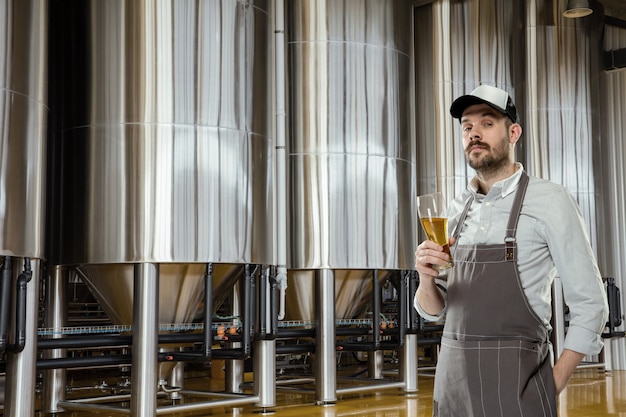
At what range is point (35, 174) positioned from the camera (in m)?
5.88

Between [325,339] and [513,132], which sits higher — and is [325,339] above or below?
below

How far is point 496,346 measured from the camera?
2.27 meters

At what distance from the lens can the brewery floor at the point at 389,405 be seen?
23.8ft

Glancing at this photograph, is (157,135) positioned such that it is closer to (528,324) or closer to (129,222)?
(129,222)

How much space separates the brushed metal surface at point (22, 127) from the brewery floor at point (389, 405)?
2007 mm

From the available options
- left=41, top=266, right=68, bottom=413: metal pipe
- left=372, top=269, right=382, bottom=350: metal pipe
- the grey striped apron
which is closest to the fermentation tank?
left=41, top=266, right=68, bottom=413: metal pipe

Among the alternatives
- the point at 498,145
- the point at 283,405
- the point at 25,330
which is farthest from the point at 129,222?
the point at 498,145

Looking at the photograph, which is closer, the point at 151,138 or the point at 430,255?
the point at 430,255

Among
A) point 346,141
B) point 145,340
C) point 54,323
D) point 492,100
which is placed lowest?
point 145,340

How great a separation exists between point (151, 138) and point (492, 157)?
15.0 ft

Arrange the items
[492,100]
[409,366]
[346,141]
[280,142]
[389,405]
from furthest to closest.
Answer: [409,366], [346,141], [280,142], [389,405], [492,100]

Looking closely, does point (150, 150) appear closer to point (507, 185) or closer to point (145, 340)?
point (145, 340)

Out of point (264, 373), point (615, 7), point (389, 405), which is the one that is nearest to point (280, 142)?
point (264, 373)

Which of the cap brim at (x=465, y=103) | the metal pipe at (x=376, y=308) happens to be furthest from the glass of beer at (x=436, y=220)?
the metal pipe at (x=376, y=308)
